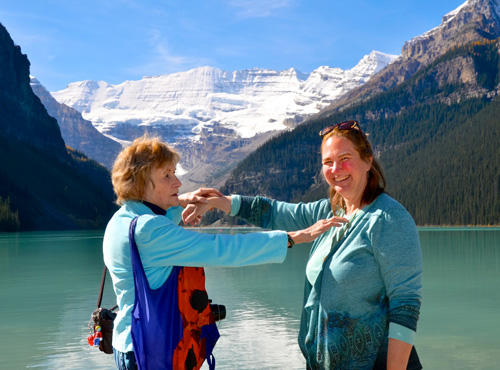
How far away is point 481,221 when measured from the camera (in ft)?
489

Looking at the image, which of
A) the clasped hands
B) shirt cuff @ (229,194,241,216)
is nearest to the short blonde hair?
the clasped hands

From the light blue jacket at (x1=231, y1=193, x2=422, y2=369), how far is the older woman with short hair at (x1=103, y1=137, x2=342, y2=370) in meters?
0.20

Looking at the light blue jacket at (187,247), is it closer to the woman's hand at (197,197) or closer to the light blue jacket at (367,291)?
the light blue jacket at (367,291)

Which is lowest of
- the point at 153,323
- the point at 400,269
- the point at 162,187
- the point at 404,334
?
the point at 404,334

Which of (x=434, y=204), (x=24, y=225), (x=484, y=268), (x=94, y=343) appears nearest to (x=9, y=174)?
(x=24, y=225)

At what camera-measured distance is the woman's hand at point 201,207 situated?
3821 millimetres

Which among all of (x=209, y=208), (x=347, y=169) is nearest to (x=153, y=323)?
(x=209, y=208)

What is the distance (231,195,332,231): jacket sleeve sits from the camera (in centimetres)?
418

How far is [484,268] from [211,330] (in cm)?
3311

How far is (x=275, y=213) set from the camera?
4273 millimetres

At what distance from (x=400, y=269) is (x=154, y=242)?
1.27 m

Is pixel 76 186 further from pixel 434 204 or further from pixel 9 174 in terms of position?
pixel 434 204

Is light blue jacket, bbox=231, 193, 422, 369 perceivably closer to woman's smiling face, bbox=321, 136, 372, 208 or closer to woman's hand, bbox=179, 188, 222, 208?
woman's smiling face, bbox=321, 136, 372, 208

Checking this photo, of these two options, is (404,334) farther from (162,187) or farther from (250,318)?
(250,318)
